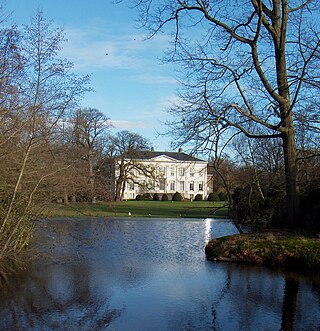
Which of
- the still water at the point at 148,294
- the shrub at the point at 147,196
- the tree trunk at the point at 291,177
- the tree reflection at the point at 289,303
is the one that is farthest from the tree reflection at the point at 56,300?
the shrub at the point at 147,196

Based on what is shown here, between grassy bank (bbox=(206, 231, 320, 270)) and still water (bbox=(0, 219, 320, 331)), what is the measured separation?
61cm

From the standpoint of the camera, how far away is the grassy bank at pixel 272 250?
1200 cm

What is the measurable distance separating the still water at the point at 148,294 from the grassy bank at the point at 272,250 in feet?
2.00

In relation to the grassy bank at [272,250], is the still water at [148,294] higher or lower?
lower

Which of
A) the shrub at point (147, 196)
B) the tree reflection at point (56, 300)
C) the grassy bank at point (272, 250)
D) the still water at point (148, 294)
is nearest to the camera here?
the tree reflection at point (56, 300)

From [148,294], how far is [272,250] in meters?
4.91

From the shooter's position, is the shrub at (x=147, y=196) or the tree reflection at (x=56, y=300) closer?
the tree reflection at (x=56, y=300)

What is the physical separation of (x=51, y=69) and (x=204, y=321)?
6.12m

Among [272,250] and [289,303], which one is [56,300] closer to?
[289,303]

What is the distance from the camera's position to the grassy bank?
12.0m

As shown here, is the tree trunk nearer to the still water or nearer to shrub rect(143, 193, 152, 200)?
the still water

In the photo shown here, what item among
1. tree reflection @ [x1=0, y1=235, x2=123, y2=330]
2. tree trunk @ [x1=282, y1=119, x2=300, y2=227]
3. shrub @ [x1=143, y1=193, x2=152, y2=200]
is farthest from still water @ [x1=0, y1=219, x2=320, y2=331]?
shrub @ [x1=143, y1=193, x2=152, y2=200]

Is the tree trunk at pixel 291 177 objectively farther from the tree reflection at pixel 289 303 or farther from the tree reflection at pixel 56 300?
the tree reflection at pixel 56 300

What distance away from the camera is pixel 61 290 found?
9.23m
